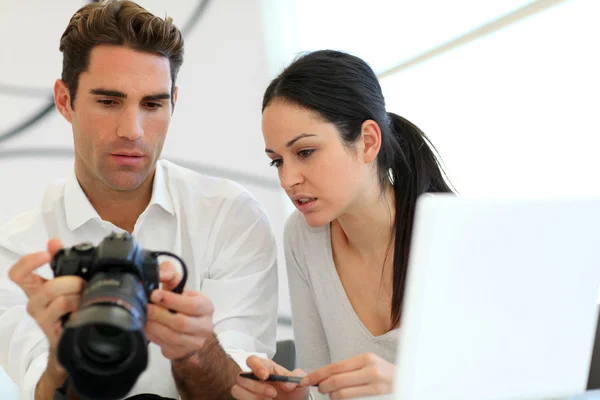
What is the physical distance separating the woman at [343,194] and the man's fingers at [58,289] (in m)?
0.54

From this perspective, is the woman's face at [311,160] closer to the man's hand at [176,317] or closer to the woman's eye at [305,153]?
the woman's eye at [305,153]

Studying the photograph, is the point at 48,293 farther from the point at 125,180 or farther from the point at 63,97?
the point at 63,97

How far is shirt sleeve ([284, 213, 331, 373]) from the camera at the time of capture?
4.46 ft

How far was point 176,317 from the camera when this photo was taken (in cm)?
81

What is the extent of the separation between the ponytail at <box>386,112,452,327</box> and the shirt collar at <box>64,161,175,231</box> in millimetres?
475

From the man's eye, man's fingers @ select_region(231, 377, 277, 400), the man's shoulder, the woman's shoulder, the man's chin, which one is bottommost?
man's fingers @ select_region(231, 377, 277, 400)

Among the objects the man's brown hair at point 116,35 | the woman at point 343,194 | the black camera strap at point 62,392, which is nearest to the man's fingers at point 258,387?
the black camera strap at point 62,392

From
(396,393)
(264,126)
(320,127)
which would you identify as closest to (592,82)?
(320,127)

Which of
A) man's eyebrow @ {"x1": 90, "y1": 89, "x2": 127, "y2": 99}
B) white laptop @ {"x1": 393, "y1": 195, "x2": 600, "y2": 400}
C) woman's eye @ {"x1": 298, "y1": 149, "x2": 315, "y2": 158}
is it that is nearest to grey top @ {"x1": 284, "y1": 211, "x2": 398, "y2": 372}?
woman's eye @ {"x1": 298, "y1": 149, "x2": 315, "y2": 158}

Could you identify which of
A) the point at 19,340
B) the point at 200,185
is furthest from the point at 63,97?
the point at 19,340

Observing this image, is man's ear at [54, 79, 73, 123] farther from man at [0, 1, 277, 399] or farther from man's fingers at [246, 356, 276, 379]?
man's fingers at [246, 356, 276, 379]

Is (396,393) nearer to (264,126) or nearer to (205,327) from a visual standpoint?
(205,327)

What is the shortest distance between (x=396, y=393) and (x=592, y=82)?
94cm

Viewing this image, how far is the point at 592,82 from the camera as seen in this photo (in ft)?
4.14
